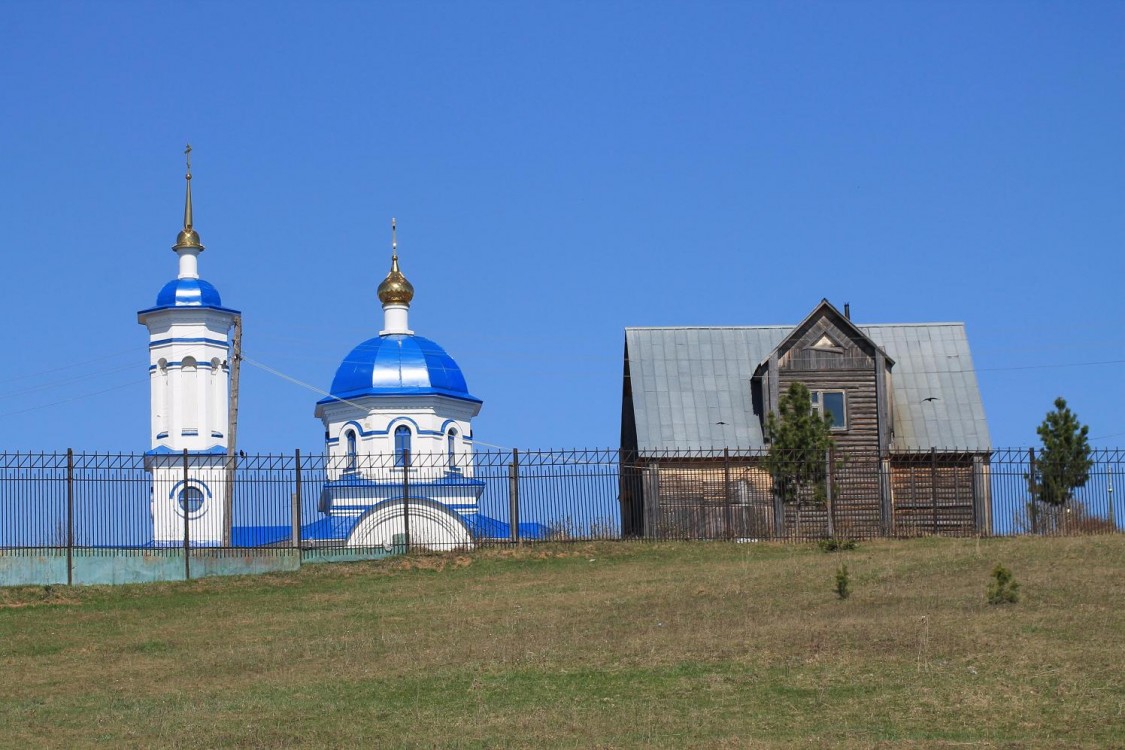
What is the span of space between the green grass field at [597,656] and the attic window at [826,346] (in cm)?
1224

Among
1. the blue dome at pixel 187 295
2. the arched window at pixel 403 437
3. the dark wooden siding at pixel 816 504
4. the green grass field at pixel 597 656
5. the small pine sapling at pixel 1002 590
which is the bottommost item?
the green grass field at pixel 597 656

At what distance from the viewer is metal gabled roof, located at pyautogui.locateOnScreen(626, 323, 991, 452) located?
40.6 m

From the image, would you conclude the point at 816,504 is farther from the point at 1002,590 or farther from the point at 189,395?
the point at 189,395

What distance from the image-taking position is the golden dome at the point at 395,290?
49500 mm

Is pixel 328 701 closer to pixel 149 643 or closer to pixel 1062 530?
pixel 149 643

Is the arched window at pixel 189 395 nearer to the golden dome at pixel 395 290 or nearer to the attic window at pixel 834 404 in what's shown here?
the golden dome at pixel 395 290

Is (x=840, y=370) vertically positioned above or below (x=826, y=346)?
below

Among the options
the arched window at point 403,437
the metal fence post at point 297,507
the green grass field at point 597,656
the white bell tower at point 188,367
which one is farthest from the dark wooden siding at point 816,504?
the white bell tower at point 188,367

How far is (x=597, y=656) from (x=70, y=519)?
12576mm

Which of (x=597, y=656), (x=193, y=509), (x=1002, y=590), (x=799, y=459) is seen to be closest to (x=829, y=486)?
(x=799, y=459)

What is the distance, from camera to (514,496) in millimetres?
30938

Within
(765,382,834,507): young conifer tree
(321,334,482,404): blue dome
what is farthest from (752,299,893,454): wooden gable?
(321,334,482,404): blue dome

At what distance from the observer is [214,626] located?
23.7 m

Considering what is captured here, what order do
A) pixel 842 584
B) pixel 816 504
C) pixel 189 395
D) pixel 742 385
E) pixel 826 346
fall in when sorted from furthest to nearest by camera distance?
pixel 189 395, pixel 742 385, pixel 826 346, pixel 816 504, pixel 842 584
